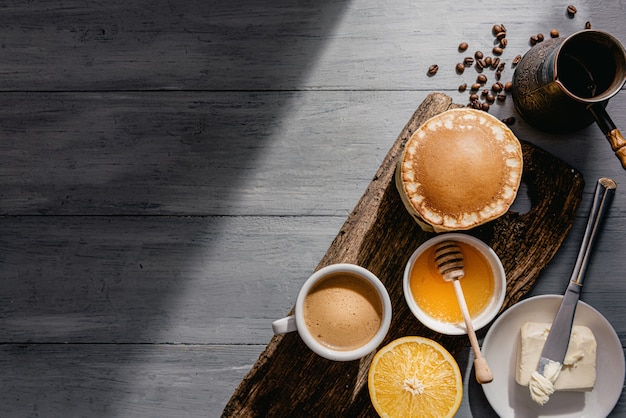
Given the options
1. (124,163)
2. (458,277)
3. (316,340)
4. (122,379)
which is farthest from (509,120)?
(122,379)

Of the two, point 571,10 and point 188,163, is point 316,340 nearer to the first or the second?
point 188,163

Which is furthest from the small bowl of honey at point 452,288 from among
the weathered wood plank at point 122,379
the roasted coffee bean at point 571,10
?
the roasted coffee bean at point 571,10

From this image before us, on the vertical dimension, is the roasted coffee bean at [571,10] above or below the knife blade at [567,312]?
above

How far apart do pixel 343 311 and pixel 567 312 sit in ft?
1.68

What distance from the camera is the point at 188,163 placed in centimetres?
146

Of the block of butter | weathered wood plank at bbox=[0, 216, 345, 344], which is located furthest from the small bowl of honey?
weathered wood plank at bbox=[0, 216, 345, 344]

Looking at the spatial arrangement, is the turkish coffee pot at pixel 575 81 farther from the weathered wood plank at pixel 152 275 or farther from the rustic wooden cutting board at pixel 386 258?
the weathered wood plank at pixel 152 275

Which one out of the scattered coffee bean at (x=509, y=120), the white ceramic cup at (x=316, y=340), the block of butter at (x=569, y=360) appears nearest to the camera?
the white ceramic cup at (x=316, y=340)

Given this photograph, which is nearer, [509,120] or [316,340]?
[316,340]

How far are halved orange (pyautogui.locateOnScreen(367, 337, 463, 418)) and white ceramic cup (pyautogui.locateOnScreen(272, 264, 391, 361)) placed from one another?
0.06m

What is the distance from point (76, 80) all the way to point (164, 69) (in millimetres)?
223

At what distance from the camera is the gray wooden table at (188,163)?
1445 mm

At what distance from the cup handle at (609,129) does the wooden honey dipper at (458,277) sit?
386 mm

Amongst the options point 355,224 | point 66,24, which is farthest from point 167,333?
point 66,24
